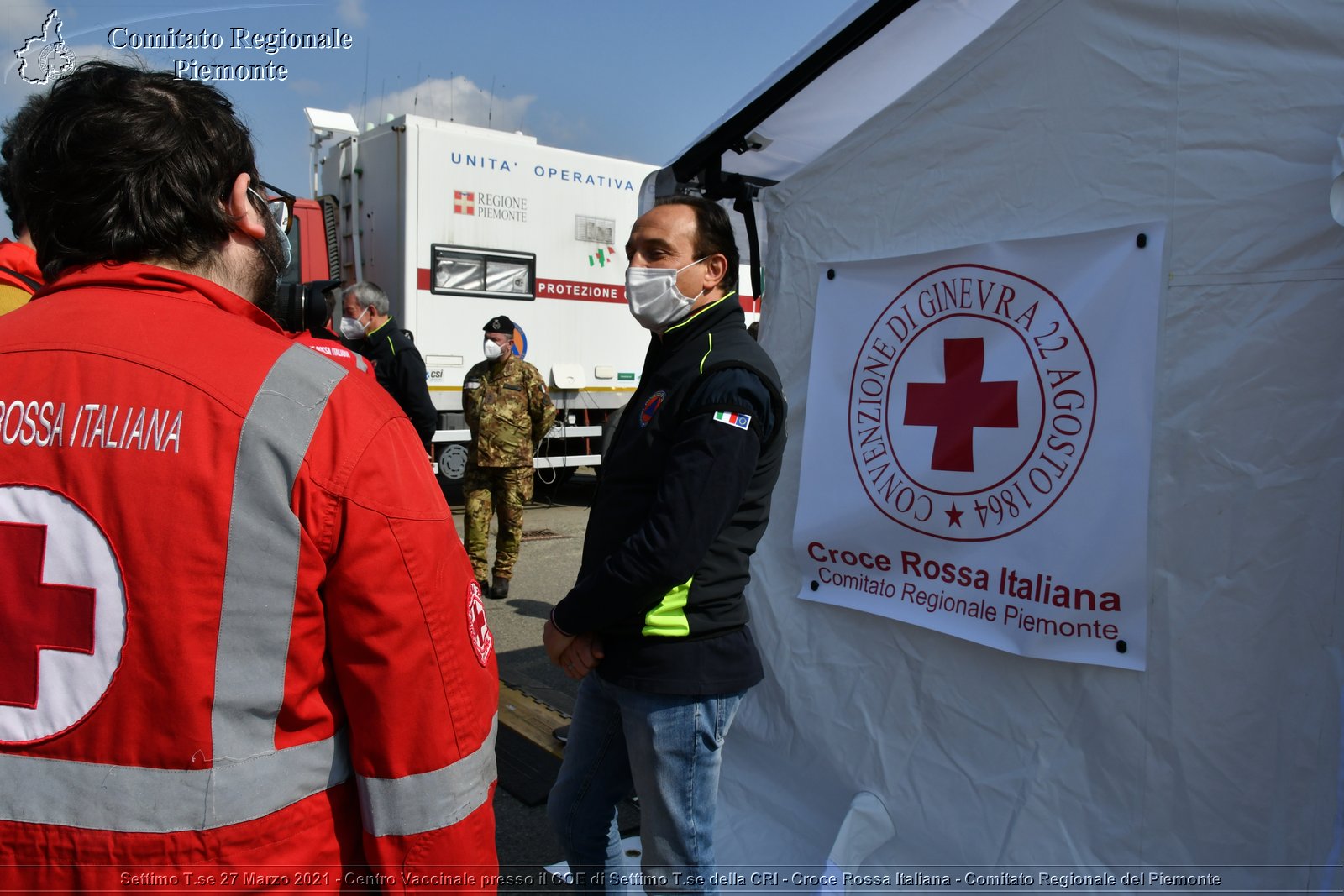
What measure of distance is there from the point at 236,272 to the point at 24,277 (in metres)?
1.60

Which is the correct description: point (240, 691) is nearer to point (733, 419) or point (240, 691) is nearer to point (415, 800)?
point (415, 800)

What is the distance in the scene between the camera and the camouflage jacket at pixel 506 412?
521 cm

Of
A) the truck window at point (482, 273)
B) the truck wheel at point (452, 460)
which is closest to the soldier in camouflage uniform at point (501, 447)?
the truck window at point (482, 273)

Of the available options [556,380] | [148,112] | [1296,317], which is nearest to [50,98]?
[148,112]

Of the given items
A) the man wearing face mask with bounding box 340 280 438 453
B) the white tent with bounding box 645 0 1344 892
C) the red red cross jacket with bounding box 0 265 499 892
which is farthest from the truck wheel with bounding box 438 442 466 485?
the red red cross jacket with bounding box 0 265 499 892

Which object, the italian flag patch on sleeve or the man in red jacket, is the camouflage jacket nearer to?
the italian flag patch on sleeve

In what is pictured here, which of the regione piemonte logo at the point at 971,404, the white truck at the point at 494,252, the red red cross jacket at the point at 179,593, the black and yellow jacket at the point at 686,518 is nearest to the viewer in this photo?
the red red cross jacket at the point at 179,593

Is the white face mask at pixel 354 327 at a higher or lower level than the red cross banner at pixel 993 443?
higher

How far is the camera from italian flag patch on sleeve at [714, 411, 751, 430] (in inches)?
61.8

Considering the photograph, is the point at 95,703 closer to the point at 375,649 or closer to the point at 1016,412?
the point at 375,649

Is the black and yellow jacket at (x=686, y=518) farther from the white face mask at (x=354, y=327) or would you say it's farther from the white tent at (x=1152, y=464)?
the white face mask at (x=354, y=327)

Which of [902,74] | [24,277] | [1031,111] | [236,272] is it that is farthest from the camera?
[902,74]

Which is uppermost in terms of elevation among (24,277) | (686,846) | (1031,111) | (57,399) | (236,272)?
(1031,111)

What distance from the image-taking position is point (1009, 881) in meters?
1.96
